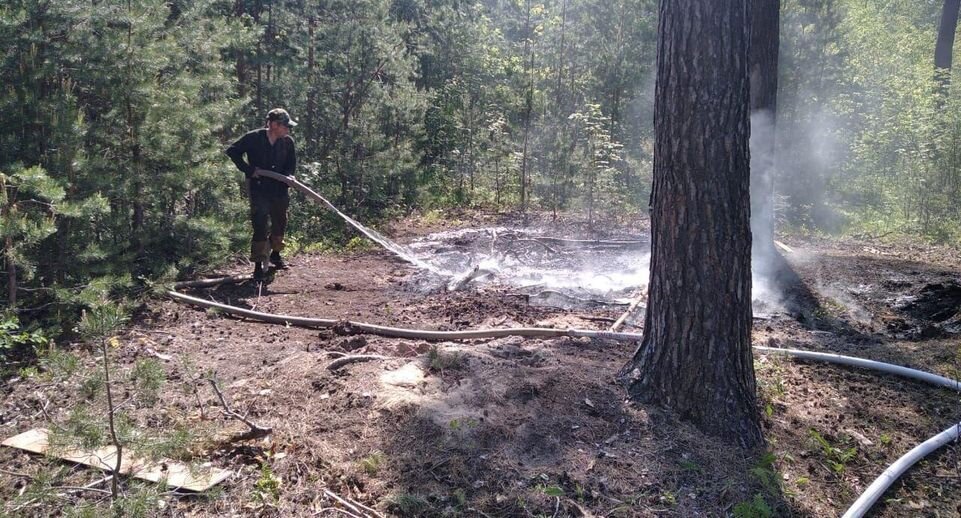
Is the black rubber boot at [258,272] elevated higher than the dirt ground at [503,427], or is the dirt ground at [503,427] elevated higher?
the black rubber boot at [258,272]

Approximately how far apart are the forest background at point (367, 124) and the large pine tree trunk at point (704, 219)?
440 centimetres

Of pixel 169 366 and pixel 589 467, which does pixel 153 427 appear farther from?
pixel 589 467

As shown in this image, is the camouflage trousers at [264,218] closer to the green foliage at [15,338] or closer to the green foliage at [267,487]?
the green foliage at [15,338]

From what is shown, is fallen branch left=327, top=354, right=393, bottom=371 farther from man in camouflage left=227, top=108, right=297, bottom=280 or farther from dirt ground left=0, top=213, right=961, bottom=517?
man in camouflage left=227, top=108, right=297, bottom=280

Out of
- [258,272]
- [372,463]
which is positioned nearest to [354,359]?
[372,463]

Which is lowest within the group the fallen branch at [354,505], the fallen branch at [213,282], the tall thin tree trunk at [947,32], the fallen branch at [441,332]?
the fallen branch at [354,505]

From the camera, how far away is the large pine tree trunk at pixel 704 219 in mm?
3863

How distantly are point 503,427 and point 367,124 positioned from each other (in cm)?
974

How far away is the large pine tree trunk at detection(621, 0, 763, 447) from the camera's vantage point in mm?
3863

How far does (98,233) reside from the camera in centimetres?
665

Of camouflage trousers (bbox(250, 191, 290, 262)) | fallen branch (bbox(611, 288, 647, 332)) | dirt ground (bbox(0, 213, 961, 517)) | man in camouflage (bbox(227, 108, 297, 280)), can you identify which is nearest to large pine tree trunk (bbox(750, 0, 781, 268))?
fallen branch (bbox(611, 288, 647, 332))

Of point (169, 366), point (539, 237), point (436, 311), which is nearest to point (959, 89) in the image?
point (539, 237)

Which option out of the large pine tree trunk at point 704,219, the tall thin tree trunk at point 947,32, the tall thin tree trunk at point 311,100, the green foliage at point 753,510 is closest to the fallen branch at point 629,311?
the large pine tree trunk at point 704,219

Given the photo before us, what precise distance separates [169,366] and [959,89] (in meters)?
21.2
